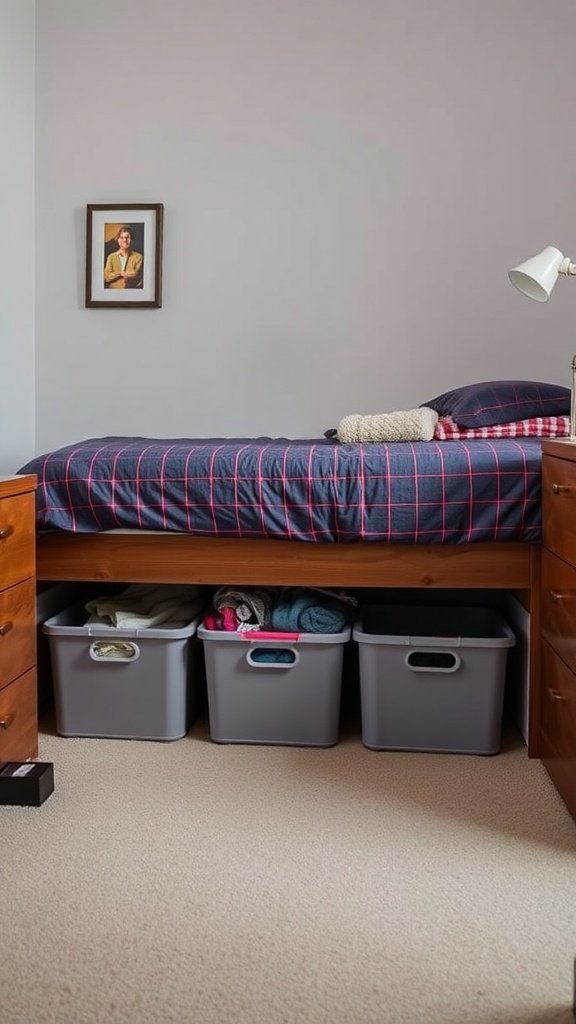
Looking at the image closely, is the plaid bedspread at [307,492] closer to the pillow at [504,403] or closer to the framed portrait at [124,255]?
the pillow at [504,403]

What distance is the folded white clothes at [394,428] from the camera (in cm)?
236

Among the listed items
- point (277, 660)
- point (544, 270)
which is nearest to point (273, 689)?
point (277, 660)

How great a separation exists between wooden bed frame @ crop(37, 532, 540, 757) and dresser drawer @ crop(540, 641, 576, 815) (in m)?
0.07

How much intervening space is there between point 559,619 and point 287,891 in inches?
31.3

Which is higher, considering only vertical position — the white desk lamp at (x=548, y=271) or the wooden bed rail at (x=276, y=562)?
the white desk lamp at (x=548, y=271)

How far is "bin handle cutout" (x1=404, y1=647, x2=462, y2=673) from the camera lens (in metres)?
2.16

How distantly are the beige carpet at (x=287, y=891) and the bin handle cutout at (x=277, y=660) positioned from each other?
21 cm

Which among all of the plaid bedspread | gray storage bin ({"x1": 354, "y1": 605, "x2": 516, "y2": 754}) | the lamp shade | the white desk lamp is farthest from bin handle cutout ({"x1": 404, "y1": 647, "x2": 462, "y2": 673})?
the lamp shade

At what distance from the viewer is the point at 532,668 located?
2129 mm

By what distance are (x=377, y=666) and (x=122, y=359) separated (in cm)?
154

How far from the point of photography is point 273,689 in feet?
7.31

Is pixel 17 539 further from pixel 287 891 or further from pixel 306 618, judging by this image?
pixel 287 891

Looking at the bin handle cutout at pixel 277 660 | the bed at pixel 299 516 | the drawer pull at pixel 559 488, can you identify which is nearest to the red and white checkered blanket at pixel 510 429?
the bed at pixel 299 516

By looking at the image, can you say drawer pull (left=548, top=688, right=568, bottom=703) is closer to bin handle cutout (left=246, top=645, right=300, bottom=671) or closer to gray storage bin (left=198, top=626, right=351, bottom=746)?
gray storage bin (left=198, top=626, right=351, bottom=746)
